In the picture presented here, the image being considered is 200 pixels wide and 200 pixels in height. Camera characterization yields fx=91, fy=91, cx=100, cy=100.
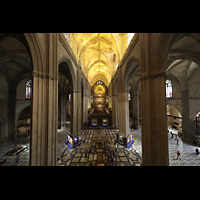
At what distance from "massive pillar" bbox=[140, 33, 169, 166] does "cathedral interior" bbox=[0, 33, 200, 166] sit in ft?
0.18

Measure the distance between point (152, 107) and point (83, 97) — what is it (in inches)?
680

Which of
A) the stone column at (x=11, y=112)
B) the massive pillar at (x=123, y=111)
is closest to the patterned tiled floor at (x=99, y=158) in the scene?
the massive pillar at (x=123, y=111)

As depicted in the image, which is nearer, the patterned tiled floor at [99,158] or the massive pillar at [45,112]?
the massive pillar at [45,112]

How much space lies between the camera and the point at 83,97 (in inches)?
858

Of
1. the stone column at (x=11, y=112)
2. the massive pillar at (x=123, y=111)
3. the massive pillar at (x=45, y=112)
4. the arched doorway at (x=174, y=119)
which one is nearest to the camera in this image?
the massive pillar at (x=45, y=112)

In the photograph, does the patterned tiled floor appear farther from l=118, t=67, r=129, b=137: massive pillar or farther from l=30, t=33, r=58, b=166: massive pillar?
l=30, t=33, r=58, b=166: massive pillar

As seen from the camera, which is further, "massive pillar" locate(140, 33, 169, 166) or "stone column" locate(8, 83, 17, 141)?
"stone column" locate(8, 83, 17, 141)

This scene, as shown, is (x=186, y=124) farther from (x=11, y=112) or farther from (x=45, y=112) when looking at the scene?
(x=11, y=112)

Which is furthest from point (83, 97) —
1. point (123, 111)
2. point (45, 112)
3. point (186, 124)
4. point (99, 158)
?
point (186, 124)

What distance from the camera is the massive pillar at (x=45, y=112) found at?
5691 mm

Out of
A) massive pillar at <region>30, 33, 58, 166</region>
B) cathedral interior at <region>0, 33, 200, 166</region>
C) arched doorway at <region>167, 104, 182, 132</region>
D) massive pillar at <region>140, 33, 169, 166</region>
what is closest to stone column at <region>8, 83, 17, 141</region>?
cathedral interior at <region>0, 33, 200, 166</region>

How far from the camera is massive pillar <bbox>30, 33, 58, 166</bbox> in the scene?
569 centimetres

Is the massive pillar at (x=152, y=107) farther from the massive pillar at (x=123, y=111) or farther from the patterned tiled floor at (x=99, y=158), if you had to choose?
the massive pillar at (x=123, y=111)

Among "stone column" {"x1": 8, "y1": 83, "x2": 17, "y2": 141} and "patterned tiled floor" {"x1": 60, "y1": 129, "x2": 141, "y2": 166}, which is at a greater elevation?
"stone column" {"x1": 8, "y1": 83, "x2": 17, "y2": 141}
